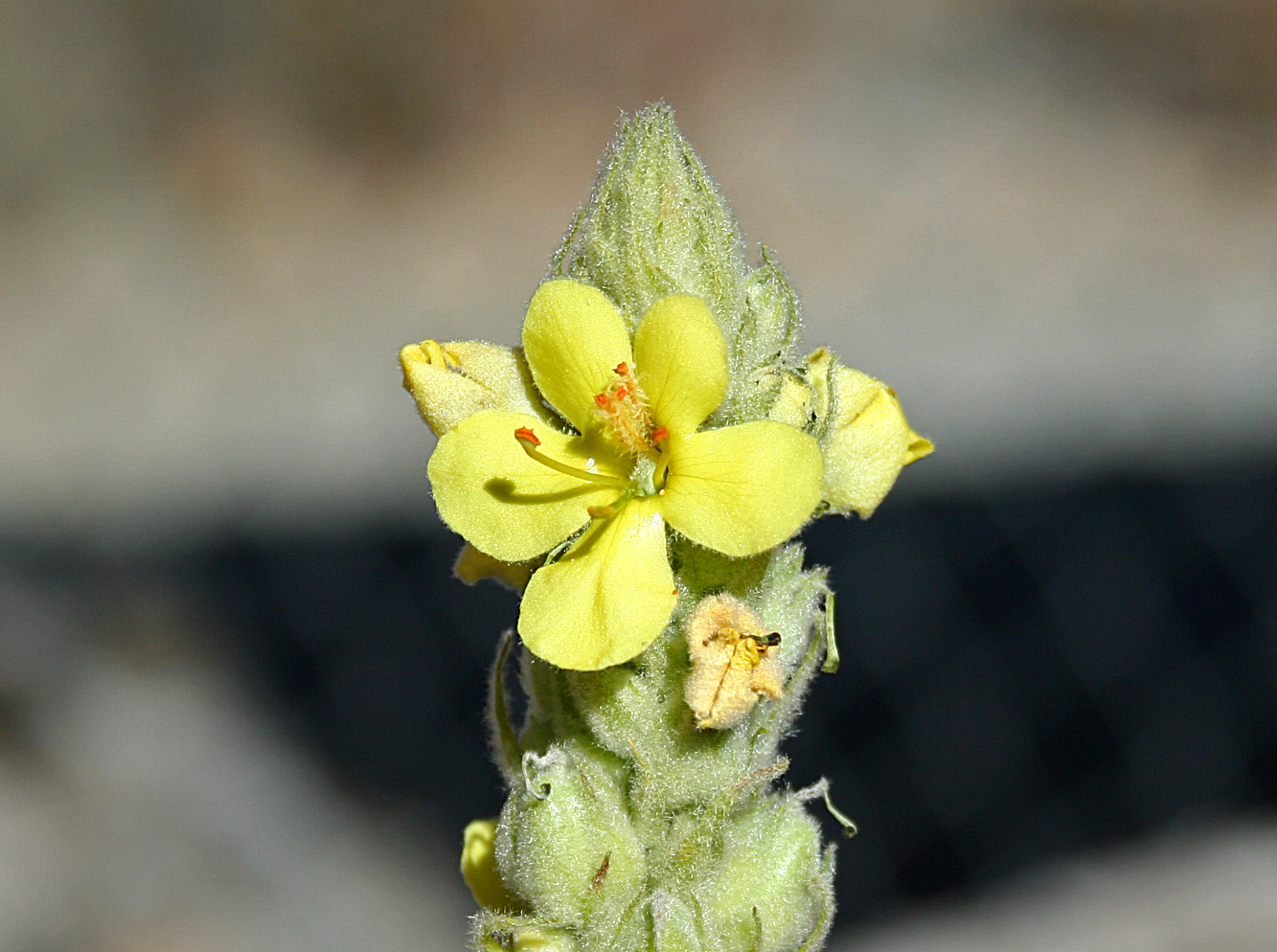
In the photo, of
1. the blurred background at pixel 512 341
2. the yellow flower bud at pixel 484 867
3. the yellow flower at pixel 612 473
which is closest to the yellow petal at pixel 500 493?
the yellow flower at pixel 612 473

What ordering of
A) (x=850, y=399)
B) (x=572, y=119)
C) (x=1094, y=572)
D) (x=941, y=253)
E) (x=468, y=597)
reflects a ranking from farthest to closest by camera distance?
(x=572, y=119), (x=941, y=253), (x=468, y=597), (x=1094, y=572), (x=850, y=399)

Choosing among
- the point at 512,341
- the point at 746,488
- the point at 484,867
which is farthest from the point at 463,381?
the point at 512,341

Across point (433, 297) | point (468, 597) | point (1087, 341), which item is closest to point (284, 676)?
point (468, 597)

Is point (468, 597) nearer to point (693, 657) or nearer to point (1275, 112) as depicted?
point (693, 657)

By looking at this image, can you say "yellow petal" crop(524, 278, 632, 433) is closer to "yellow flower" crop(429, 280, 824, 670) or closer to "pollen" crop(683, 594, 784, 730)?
"yellow flower" crop(429, 280, 824, 670)

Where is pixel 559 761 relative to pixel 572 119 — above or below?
below

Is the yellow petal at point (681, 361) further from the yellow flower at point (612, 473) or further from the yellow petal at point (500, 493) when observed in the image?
the yellow petal at point (500, 493)
